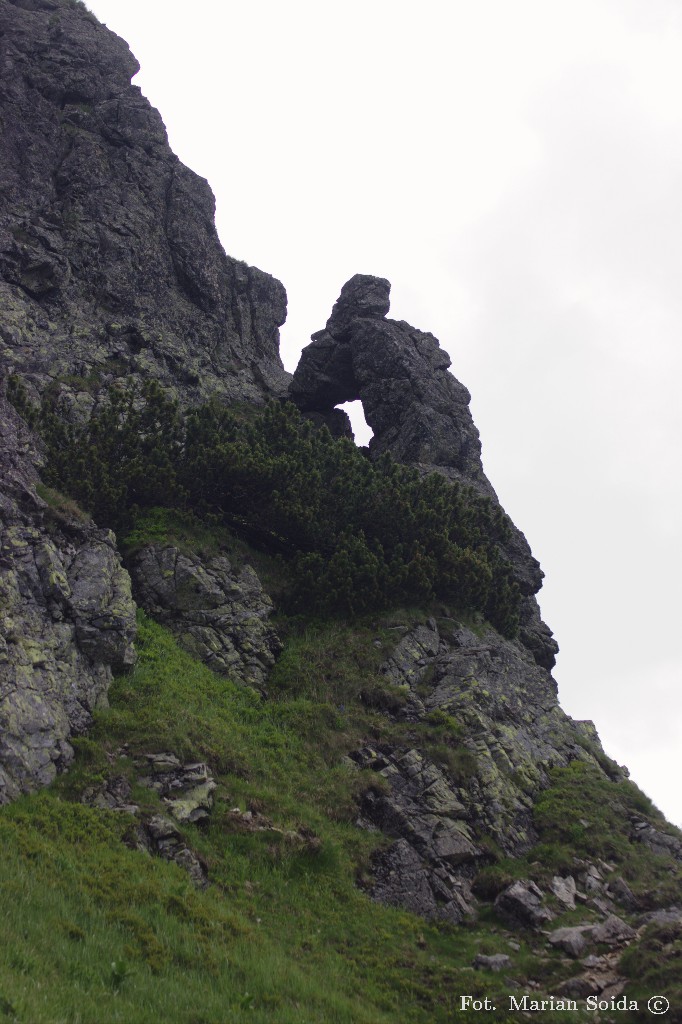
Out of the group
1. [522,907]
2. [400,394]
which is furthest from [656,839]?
[400,394]

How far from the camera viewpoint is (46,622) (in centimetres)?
2355

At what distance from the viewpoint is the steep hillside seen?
15727 millimetres

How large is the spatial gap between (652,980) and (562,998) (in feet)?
6.51

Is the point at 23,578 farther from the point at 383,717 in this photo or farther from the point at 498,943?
the point at 498,943

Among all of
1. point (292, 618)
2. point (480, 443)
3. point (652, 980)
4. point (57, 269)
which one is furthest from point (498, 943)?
point (57, 269)

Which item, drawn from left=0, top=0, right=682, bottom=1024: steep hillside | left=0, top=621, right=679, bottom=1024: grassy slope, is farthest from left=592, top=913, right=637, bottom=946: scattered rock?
left=0, top=621, right=679, bottom=1024: grassy slope

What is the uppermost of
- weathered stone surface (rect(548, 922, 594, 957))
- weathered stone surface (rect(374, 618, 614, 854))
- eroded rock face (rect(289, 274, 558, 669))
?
eroded rock face (rect(289, 274, 558, 669))

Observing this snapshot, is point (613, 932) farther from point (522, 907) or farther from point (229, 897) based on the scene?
point (229, 897)

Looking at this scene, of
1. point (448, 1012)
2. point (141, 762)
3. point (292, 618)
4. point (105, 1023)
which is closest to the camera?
point (105, 1023)

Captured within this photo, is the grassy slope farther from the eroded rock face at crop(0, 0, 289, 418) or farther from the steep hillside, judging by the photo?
the eroded rock face at crop(0, 0, 289, 418)

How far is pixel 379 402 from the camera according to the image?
54875 mm

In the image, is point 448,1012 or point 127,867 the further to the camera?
point 127,867

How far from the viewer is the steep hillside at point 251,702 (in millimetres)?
15727

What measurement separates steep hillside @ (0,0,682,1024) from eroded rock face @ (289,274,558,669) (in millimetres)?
312
